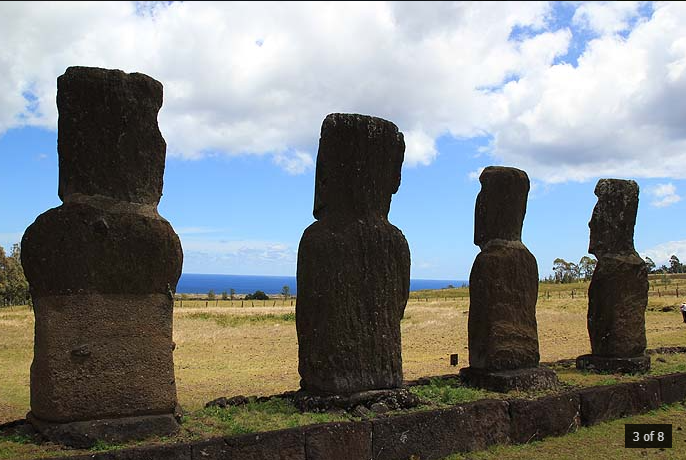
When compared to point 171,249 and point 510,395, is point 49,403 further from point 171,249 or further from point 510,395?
point 510,395

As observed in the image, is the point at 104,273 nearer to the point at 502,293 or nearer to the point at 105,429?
the point at 105,429

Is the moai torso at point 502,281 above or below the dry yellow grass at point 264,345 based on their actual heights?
above

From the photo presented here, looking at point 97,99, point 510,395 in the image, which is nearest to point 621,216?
point 510,395

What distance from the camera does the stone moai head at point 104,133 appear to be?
19.3 ft

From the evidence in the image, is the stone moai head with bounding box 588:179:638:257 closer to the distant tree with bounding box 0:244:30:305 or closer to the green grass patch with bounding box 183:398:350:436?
the green grass patch with bounding box 183:398:350:436

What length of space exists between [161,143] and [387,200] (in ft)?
9.10

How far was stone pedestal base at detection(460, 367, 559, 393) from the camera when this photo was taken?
8.73m

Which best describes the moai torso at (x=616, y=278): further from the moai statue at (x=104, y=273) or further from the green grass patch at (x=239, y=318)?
the green grass patch at (x=239, y=318)

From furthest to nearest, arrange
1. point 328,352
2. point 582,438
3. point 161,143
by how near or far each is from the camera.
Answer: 1. point 582,438
2. point 328,352
3. point 161,143

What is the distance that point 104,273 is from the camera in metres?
5.83

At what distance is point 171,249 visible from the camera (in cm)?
616

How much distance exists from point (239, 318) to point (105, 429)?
81.6ft

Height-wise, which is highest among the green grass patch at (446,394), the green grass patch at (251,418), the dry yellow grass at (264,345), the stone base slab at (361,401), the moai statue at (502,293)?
the moai statue at (502,293)

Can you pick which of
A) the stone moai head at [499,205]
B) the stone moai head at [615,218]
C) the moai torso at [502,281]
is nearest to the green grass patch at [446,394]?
the moai torso at [502,281]
